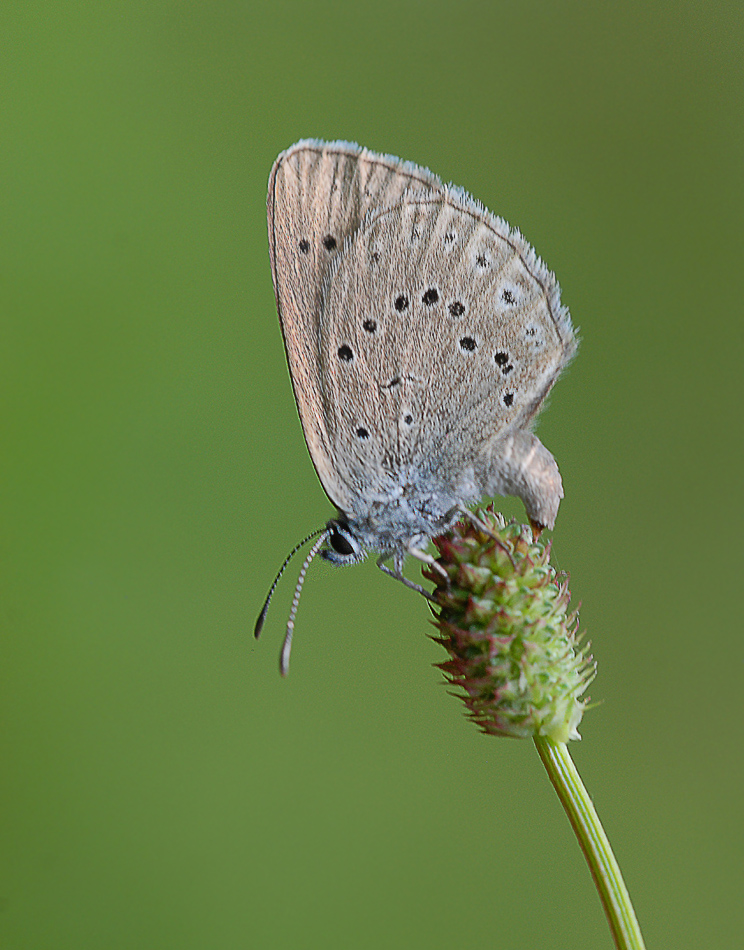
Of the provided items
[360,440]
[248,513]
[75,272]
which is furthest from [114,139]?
[360,440]

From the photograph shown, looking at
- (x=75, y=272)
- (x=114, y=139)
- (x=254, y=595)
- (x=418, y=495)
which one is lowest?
(x=254, y=595)

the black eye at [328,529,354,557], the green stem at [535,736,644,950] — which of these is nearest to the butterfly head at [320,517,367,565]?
the black eye at [328,529,354,557]

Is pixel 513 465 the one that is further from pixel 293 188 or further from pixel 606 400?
pixel 606 400

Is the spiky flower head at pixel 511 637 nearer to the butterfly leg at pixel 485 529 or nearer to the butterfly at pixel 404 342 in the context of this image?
the butterfly leg at pixel 485 529

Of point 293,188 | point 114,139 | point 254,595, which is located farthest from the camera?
point 114,139

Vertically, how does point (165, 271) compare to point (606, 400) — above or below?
above

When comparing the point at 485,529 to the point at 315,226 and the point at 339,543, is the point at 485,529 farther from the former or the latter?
the point at 315,226
